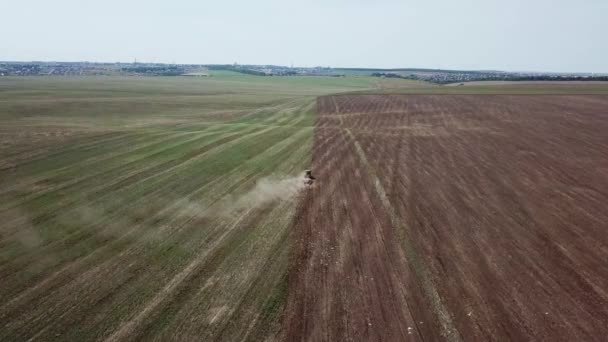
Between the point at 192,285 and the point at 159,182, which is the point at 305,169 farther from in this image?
the point at 192,285

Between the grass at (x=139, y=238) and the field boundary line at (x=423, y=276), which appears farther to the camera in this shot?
the grass at (x=139, y=238)

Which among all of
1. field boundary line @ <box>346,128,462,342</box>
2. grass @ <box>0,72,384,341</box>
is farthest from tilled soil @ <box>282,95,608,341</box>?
grass @ <box>0,72,384,341</box>

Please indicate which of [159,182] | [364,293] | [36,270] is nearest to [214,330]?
[364,293]

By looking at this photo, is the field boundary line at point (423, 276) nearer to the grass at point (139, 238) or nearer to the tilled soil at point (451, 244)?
the tilled soil at point (451, 244)

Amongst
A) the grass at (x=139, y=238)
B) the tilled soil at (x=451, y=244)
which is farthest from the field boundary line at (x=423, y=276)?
the grass at (x=139, y=238)

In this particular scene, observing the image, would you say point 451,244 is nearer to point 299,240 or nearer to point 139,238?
point 299,240

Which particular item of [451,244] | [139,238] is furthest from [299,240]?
[139,238]
